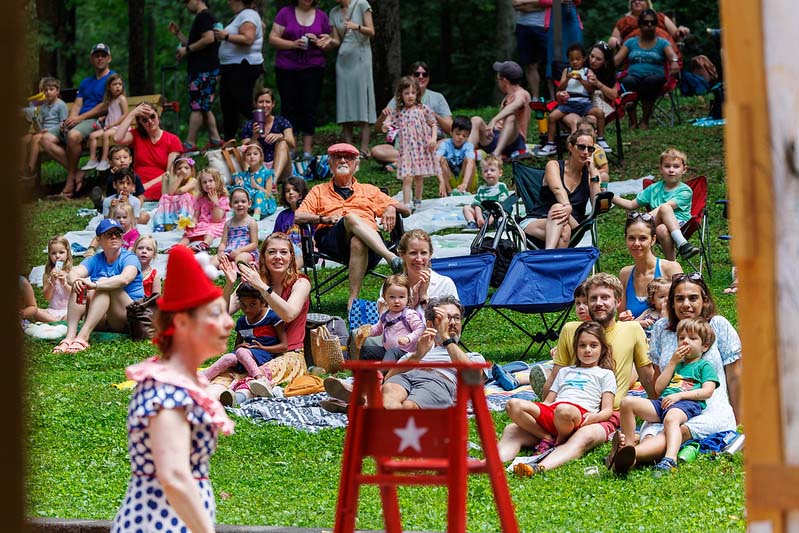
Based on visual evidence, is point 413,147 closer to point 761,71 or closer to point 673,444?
point 673,444

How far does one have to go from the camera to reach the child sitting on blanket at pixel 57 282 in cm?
1186

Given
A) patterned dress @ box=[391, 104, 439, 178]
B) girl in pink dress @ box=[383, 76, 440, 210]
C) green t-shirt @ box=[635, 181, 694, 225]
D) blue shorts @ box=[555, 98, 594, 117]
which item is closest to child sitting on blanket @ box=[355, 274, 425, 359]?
green t-shirt @ box=[635, 181, 694, 225]

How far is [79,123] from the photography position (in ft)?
56.0

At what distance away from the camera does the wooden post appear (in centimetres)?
258

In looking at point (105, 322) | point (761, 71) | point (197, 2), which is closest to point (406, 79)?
point (197, 2)

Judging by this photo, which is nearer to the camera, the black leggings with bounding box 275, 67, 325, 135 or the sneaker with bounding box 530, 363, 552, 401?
the sneaker with bounding box 530, 363, 552, 401

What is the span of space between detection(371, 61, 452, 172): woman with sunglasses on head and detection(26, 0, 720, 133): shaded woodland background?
398 centimetres

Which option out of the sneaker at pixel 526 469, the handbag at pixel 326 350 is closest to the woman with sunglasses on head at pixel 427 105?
the handbag at pixel 326 350

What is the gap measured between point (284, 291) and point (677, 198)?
363cm

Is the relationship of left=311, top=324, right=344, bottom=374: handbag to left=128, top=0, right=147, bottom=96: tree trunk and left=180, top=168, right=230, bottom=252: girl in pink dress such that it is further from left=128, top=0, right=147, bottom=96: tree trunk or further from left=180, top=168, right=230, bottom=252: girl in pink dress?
left=128, top=0, right=147, bottom=96: tree trunk

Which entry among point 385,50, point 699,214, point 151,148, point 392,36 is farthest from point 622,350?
point 392,36

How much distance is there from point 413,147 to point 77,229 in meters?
4.05

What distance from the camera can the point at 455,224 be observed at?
Result: 13852 mm

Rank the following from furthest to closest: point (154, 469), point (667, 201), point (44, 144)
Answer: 1. point (44, 144)
2. point (667, 201)
3. point (154, 469)
